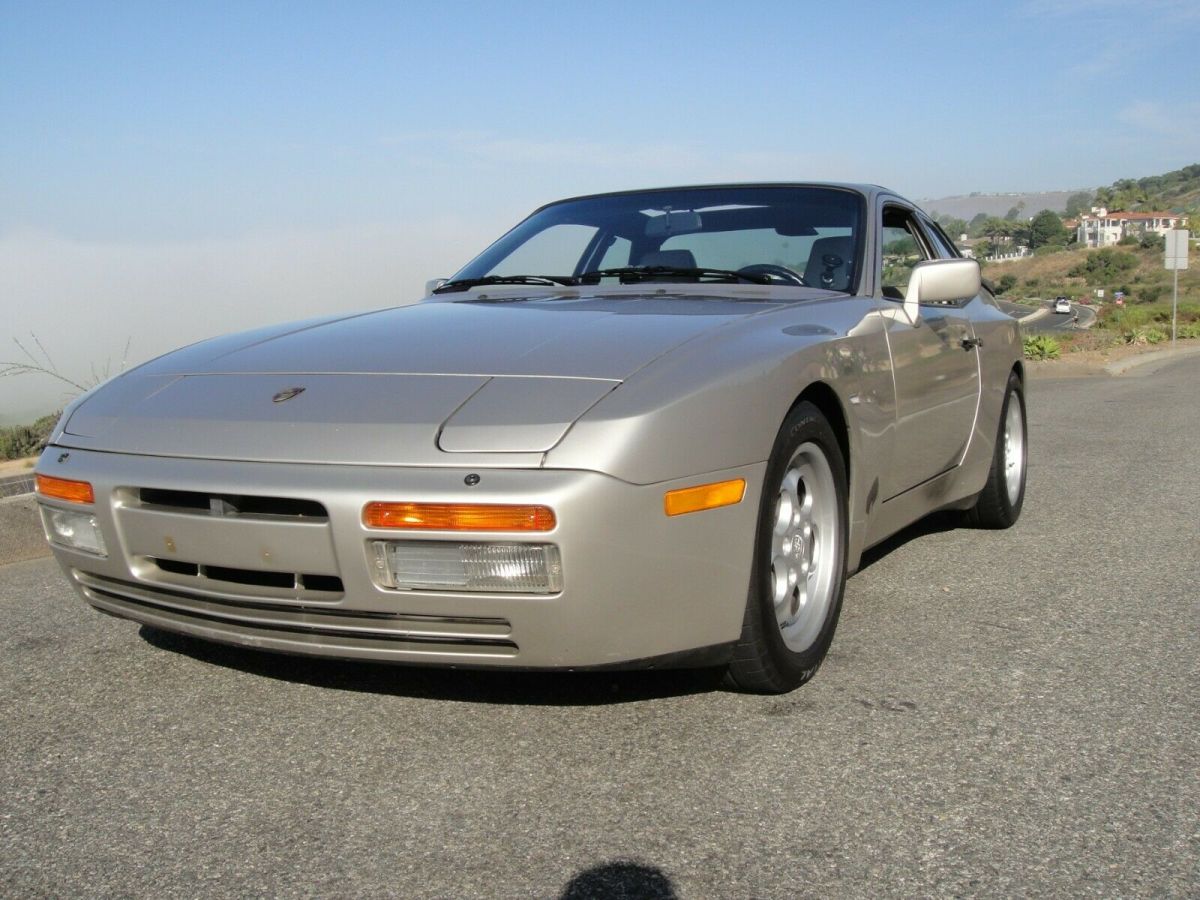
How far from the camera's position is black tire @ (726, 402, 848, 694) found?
2.91 metres

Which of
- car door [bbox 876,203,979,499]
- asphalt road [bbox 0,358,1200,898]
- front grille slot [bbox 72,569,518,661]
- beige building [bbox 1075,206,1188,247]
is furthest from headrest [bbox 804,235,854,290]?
beige building [bbox 1075,206,1188,247]

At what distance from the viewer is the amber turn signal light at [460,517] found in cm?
251

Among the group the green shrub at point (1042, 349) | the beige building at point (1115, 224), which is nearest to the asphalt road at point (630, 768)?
the green shrub at point (1042, 349)

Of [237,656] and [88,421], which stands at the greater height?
[88,421]

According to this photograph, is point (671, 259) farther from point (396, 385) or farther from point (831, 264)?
point (396, 385)

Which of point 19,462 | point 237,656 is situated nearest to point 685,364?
point 237,656

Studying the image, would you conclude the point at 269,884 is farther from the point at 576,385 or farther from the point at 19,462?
the point at 19,462

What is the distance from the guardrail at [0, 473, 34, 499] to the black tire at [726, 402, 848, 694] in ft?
13.3

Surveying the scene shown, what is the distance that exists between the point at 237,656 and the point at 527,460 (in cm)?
144

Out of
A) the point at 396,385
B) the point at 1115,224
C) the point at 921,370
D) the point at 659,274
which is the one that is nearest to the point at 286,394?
the point at 396,385

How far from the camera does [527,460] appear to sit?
256 centimetres

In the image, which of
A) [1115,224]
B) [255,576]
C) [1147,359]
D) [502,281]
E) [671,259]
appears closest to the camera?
[255,576]

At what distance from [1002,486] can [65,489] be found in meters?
3.67

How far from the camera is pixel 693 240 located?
4.30 meters
